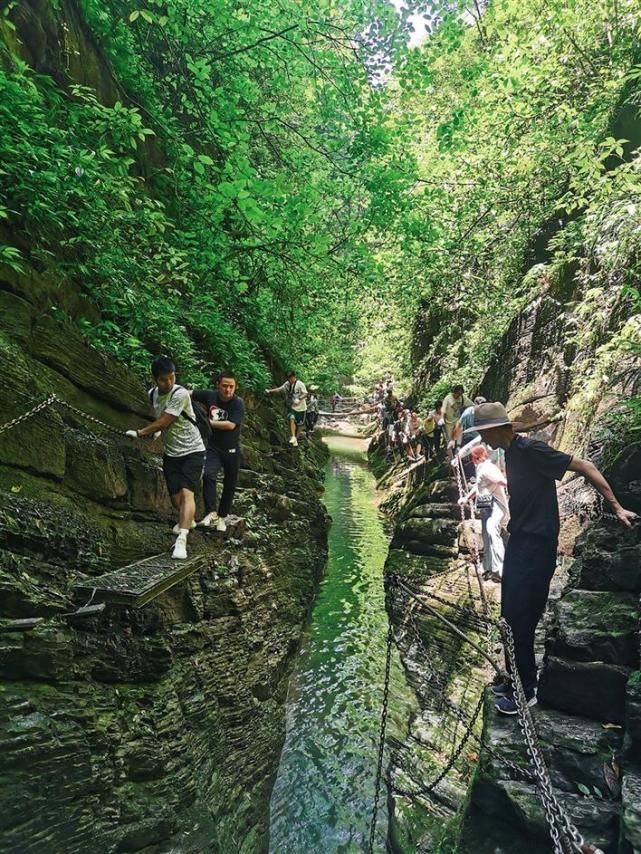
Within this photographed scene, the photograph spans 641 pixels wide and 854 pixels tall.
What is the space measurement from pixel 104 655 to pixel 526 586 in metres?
3.72

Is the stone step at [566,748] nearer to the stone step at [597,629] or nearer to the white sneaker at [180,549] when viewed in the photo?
the stone step at [597,629]

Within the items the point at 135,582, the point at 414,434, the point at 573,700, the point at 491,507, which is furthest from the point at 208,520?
the point at 414,434

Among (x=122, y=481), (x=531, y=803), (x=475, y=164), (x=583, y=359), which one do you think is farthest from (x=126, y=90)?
(x=531, y=803)

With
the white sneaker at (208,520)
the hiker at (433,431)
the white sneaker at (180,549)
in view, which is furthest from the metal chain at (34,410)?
the hiker at (433,431)

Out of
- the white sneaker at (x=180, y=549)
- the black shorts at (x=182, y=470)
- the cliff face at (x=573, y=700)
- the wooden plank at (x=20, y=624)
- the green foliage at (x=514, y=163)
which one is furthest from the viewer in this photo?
the green foliage at (x=514, y=163)

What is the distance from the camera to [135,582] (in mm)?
4074

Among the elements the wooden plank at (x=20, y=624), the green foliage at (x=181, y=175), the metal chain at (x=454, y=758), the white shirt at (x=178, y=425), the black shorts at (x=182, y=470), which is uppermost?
the green foliage at (x=181, y=175)

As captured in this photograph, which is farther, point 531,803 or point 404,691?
point 404,691

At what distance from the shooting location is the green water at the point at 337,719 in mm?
5645

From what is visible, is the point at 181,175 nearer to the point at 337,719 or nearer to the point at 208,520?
the point at 208,520

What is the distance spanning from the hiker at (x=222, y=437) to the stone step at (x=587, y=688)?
14.5 ft

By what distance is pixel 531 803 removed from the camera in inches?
118

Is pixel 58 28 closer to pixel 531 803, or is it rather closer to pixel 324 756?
pixel 531 803

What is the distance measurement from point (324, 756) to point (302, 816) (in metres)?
0.94
